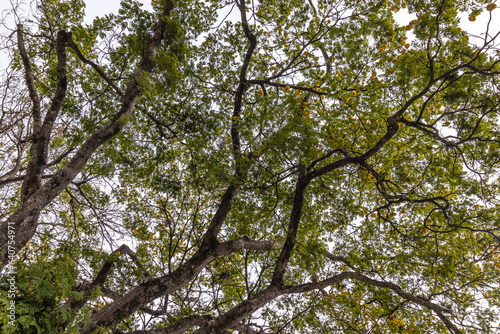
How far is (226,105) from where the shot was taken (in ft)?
23.0

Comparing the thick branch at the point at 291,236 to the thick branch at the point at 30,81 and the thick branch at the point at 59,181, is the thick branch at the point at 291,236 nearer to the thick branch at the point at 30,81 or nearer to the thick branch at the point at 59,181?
the thick branch at the point at 59,181

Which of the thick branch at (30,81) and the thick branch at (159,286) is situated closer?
the thick branch at (159,286)

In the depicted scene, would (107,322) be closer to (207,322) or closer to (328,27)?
(207,322)

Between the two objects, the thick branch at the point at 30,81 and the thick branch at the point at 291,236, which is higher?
the thick branch at the point at 30,81

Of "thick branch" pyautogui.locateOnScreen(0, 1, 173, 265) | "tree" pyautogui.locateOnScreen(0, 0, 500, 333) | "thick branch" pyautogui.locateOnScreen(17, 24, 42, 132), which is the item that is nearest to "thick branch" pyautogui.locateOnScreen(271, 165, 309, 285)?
"tree" pyautogui.locateOnScreen(0, 0, 500, 333)

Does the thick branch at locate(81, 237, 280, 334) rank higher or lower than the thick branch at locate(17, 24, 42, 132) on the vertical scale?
lower

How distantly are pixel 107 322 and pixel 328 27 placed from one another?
22.8ft

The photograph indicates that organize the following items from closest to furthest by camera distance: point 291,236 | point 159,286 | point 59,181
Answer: point 59,181, point 159,286, point 291,236

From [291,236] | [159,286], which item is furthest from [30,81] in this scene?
[291,236]

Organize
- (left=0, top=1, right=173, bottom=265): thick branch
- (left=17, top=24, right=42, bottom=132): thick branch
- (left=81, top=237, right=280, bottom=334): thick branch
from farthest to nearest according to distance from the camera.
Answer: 1. (left=17, top=24, right=42, bottom=132): thick branch
2. (left=81, top=237, right=280, bottom=334): thick branch
3. (left=0, top=1, right=173, bottom=265): thick branch

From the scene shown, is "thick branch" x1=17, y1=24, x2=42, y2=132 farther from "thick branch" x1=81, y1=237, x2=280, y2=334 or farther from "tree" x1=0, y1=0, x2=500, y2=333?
"thick branch" x1=81, y1=237, x2=280, y2=334

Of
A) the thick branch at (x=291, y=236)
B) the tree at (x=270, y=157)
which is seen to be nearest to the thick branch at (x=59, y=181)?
the tree at (x=270, y=157)

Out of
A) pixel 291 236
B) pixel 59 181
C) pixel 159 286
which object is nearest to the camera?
pixel 59 181

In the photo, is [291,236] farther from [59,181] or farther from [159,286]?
[59,181]
